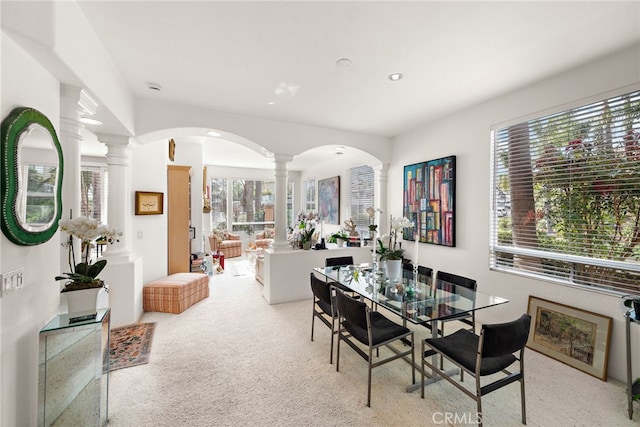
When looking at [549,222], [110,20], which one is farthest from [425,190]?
[110,20]

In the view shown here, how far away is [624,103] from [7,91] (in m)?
4.11

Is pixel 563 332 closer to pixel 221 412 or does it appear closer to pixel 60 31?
pixel 221 412

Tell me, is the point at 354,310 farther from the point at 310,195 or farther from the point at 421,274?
the point at 310,195

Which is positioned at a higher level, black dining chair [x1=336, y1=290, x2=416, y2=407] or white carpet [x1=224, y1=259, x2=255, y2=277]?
black dining chair [x1=336, y1=290, x2=416, y2=407]

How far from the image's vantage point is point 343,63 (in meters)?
2.33

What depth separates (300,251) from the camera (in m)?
4.04

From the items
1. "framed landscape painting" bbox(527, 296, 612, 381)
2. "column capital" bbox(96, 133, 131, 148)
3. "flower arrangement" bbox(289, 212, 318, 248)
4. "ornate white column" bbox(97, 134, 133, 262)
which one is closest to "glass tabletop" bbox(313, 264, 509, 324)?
"framed landscape painting" bbox(527, 296, 612, 381)

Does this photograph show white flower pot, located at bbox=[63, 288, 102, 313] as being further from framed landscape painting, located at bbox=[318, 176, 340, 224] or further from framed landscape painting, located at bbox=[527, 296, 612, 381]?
framed landscape painting, located at bbox=[318, 176, 340, 224]

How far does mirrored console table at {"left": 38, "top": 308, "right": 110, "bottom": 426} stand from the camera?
1.43 meters

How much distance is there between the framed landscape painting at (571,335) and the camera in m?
2.19

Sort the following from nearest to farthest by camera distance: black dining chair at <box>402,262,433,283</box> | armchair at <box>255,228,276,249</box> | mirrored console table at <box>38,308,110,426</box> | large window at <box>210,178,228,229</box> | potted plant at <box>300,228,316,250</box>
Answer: mirrored console table at <box>38,308,110,426</box> < black dining chair at <box>402,262,433,283</box> < potted plant at <box>300,228,316,250</box> < armchair at <box>255,228,276,249</box> < large window at <box>210,178,228,229</box>

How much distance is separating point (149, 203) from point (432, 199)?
13.2 ft

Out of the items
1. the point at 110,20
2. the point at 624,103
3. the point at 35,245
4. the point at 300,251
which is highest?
the point at 110,20

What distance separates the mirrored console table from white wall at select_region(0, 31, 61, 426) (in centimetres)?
9
